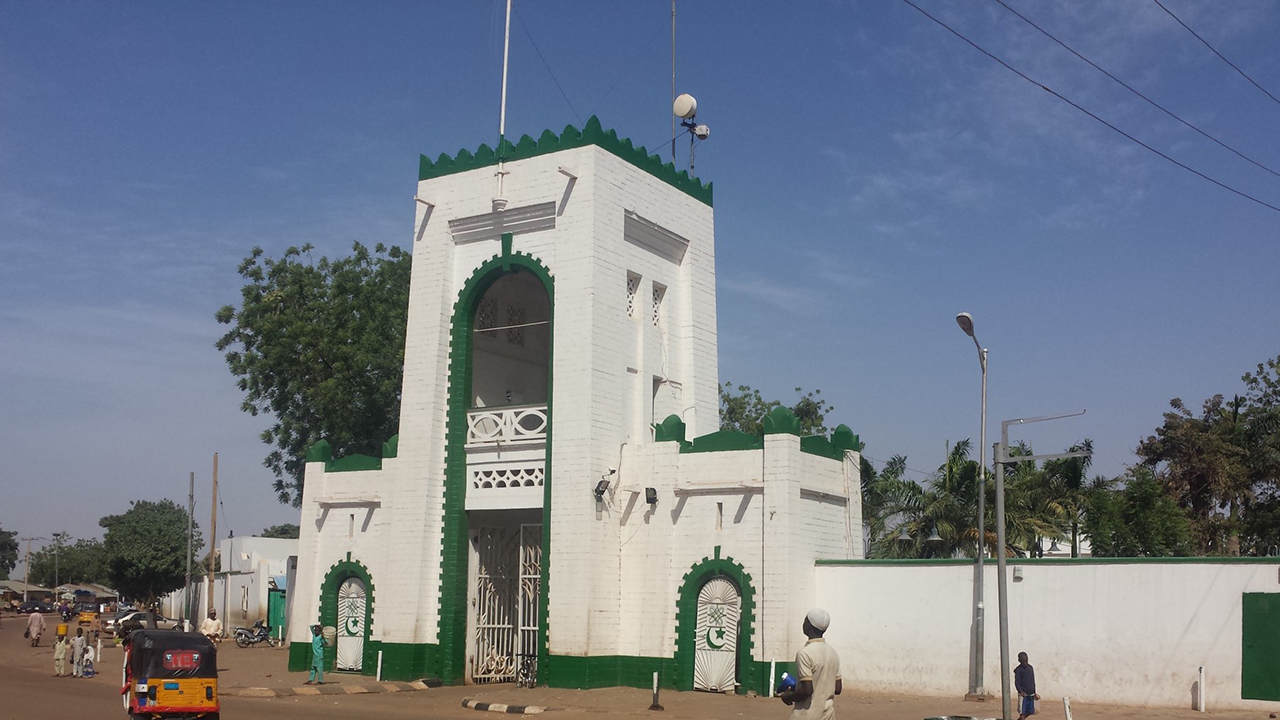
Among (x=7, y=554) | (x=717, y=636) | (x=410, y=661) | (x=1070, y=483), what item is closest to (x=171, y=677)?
(x=410, y=661)

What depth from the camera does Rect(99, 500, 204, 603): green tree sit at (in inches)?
2689

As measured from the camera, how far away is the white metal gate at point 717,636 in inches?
907

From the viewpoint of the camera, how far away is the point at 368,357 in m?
38.9

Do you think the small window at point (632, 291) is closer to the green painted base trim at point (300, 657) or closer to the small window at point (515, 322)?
the small window at point (515, 322)

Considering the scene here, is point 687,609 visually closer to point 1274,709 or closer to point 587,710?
point 587,710

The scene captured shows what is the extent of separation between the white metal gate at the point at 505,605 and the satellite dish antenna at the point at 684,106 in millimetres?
10308

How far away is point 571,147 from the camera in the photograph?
82.7 ft

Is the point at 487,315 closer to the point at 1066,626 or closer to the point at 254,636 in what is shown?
the point at 1066,626

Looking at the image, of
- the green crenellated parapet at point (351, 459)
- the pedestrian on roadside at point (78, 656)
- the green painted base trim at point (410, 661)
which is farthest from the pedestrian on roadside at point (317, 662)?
the pedestrian on roadside at point (78, 656)

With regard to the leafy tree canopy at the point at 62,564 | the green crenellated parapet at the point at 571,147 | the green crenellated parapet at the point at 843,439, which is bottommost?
the leafy tree canopy at the point at 62,564

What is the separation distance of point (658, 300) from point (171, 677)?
14.2m

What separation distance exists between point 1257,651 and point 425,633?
15.7 m

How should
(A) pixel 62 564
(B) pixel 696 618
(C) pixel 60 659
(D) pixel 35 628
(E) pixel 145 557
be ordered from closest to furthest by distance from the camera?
(B) pixel 696 618
(C) pixel 60 659
(D) pixel 35 628
(E) pixel 145 557
(A) pixel 62 564

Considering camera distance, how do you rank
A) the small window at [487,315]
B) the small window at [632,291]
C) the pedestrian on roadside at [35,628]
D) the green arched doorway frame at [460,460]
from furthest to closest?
the pedestrian on roadside at [35,628] < the small window at [487,315] < the small window at [632,291] < the green arched doorway frame at [460,460]
